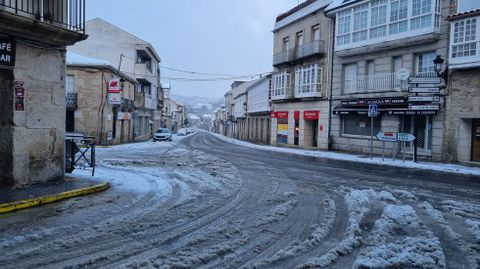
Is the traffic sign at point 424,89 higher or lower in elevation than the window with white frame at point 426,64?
lower

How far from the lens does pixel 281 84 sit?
35.7 meters

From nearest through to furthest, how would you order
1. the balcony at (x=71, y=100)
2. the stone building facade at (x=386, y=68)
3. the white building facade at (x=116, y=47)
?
the stone building facade at (x=386, y=68)
the balcony at (x=71, y=100)
the white building facade at (x=116, y=47)

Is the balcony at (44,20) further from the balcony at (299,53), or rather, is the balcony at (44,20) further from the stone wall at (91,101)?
the balcony at (299,53)

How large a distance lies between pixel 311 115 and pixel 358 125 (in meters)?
5.05

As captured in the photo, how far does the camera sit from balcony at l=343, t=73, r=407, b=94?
23219mm

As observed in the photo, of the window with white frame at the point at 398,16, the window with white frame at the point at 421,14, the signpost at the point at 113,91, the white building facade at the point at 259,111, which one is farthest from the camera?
the white building facade at the point at 259,111

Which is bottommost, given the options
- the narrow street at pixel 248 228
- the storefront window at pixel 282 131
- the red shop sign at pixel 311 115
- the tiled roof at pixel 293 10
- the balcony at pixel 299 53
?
the narrow street at pixel 248 228

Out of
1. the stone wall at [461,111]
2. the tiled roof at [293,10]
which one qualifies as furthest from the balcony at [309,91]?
the stone wall at [461,111]

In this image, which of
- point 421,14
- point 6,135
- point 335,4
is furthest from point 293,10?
point 6,135

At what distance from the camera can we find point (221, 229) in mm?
6180

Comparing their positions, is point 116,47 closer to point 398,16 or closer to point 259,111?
point 259,111

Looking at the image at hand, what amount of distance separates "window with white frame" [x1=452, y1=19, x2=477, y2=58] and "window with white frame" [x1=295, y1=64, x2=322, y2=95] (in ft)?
37.4

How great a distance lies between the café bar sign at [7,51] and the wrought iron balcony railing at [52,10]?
0.72 metres

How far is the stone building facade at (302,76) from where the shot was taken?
29.5m
